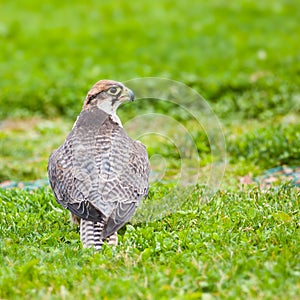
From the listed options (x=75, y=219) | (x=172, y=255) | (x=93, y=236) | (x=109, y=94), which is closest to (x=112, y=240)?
(x=93, y=236)

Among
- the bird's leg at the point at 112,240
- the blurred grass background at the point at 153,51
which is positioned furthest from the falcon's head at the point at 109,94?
the blurred grass background at the point at 153,51

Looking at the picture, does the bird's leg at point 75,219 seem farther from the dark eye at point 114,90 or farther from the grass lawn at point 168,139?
the dark eye at point 114,90

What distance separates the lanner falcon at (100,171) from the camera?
6410 mm

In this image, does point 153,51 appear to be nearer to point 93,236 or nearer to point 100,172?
point 100,172

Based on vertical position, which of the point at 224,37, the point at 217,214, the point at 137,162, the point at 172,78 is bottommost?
the point at 217,214

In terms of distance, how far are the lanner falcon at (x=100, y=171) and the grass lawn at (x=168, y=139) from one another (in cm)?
26

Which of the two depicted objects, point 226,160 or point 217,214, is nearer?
point 217,214

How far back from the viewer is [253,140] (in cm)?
1029

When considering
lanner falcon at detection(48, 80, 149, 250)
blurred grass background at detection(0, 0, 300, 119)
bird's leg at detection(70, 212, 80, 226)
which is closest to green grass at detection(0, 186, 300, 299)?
bird's leg at detection(70, 212, 80, 226)

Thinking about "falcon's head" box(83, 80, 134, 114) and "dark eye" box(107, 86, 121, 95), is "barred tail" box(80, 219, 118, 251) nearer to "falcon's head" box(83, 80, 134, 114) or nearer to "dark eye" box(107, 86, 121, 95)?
"falcon's head" box(83, 80, 134, 114)

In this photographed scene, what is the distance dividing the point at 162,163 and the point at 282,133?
183 centimetres

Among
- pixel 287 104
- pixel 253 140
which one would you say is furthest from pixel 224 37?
pixel 253 140

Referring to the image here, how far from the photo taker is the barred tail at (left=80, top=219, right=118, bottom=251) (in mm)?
6297

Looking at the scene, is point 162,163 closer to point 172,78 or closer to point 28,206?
point 28,206
